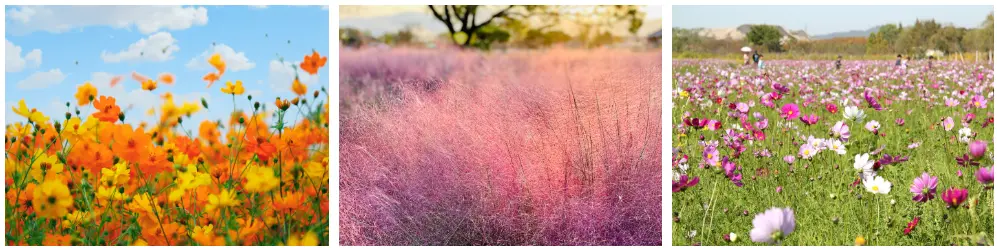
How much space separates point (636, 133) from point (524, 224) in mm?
533

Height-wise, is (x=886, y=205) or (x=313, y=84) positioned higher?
(x=313, y=84)

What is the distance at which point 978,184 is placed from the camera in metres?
3.12

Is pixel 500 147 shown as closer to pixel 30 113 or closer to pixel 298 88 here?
pixel 298 88

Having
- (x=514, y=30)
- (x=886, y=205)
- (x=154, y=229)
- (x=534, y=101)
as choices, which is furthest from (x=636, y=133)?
Answer: (x=154, y=229)

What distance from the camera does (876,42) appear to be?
10.7 feet

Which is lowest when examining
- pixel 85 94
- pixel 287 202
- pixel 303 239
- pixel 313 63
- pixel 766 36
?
pixel 303 239

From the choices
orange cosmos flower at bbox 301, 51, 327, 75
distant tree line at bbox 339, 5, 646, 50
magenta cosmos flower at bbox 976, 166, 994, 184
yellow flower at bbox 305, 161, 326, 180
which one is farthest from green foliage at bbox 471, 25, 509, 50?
magenta cosmos flower at bbox 976, 166, 994, 184

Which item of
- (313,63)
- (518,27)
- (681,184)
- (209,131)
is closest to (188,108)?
(209,131)

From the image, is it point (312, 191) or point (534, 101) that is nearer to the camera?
point (312, 191)

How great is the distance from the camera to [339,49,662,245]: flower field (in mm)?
3080

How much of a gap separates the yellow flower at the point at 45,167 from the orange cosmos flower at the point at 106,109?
0.21 m

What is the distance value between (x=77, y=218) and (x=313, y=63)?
3.10 ft

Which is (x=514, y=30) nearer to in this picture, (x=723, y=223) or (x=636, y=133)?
(x=636, y=133)

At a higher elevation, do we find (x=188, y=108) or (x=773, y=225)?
(x=188, y=108)
